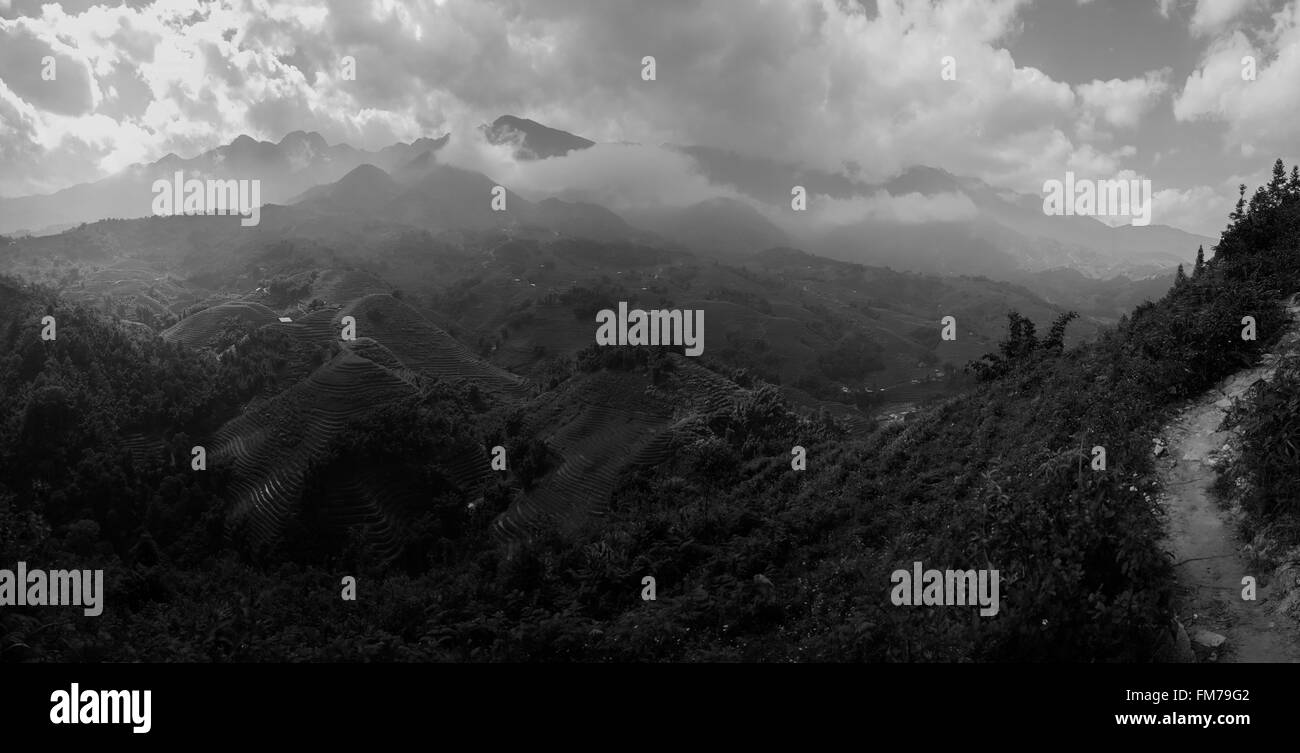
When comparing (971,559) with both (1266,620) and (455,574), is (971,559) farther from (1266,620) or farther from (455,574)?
(455,574)

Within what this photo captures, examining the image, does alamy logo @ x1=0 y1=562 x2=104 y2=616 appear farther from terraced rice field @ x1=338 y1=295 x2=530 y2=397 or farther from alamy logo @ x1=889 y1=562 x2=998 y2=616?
terraced rice field @ x1=338 y1=295 x2=530 y2=397

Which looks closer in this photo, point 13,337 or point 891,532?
point 891,532

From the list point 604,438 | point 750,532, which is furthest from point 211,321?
point 750,532
